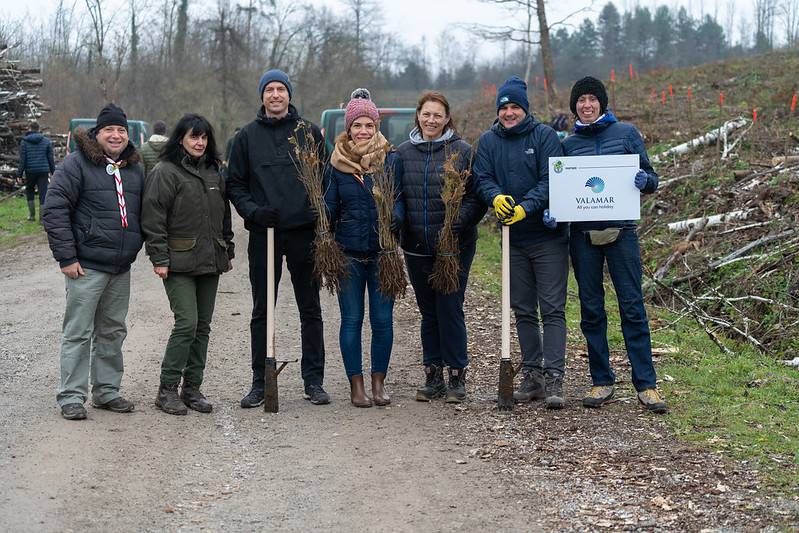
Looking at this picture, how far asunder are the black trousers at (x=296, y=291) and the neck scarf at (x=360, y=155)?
54cm

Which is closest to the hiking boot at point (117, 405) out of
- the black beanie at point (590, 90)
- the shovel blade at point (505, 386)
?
the shovel blade at point (505, 386)

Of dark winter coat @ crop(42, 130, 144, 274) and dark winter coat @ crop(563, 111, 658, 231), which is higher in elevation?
dark winter coat @ crop(563, 111, 658, 231)

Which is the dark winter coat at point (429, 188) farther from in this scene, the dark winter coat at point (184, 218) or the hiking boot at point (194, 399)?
the hiking boot at point (194, 399)

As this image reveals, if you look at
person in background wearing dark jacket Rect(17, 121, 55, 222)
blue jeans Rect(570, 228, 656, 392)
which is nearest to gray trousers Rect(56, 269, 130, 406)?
blue jeans Rect(570, 228, 656, 392)

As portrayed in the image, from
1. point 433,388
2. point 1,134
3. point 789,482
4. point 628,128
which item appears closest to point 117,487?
Result: point 433,388

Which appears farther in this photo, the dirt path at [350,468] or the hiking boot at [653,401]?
the hiking boot at [653,401]

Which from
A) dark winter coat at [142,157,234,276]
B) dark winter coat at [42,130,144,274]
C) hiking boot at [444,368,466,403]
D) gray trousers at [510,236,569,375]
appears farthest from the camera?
hiking boot at [444,368,466,403]

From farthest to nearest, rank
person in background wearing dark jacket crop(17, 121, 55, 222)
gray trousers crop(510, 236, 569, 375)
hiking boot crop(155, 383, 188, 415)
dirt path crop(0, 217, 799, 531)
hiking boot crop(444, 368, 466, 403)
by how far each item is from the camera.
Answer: person in background wearing dark jacket crop(17, 121, 55, 222) → hiking boot crop(444, 368, 466, 403) → gray trousers crop(510, 236, 569, 375) → hiking boot crop(155, 383, 188, 415) → dirt path crop(0, 217, 799, 531)

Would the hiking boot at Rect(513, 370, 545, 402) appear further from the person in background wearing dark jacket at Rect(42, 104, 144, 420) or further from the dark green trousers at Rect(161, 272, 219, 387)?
the person in background wearing dark jacket at Rect(42, 104, 144, 420)

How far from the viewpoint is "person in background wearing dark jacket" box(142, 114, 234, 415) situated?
672 centimetres

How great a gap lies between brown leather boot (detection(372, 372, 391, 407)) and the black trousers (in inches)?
16.8

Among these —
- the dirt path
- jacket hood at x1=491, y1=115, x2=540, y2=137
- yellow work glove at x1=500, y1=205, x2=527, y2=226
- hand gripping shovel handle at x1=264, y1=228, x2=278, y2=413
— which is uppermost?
jacket hood at x1=491, y1=115, x2=540, y2=137

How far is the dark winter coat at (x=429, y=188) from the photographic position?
22.5ft

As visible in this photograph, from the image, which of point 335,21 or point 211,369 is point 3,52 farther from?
point 335,21
